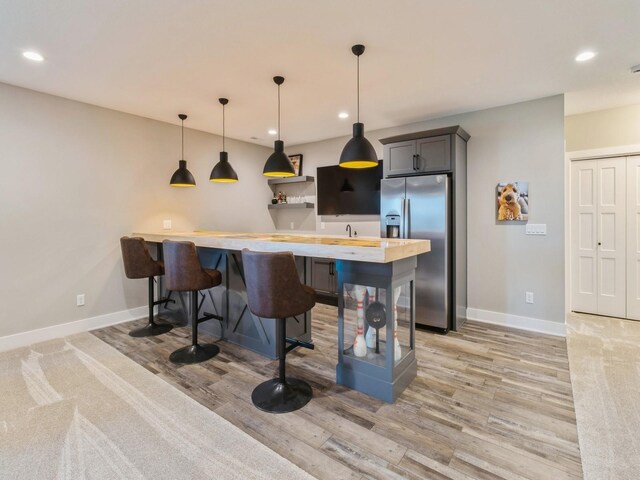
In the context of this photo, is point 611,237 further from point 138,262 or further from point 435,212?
point 138,262

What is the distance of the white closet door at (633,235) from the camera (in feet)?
12.8

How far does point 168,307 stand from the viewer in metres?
4.11

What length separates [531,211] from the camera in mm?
3666

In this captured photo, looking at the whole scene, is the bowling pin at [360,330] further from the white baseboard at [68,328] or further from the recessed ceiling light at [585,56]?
the white baseboard at [68,328]

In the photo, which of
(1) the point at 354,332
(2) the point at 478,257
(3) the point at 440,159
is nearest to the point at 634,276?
(2) the point at 478,257

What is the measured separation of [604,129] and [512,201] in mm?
1634

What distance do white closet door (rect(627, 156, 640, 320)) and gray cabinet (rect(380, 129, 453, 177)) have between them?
2.36 metres

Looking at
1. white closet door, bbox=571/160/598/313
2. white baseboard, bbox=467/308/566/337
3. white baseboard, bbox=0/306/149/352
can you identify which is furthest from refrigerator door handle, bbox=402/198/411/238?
white baseboard, bbox=0/306/149/352

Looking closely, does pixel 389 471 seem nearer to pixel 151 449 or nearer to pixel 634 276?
pixel 151 449

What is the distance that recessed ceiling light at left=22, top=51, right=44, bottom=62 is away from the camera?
2.56m

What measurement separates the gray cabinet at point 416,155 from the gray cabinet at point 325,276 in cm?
155

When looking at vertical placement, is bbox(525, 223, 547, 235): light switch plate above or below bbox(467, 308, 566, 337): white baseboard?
above

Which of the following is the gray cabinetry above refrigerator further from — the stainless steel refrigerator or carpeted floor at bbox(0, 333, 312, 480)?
carpeted floor at bbox(0, 333, 312, 480)

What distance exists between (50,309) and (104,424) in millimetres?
2173
